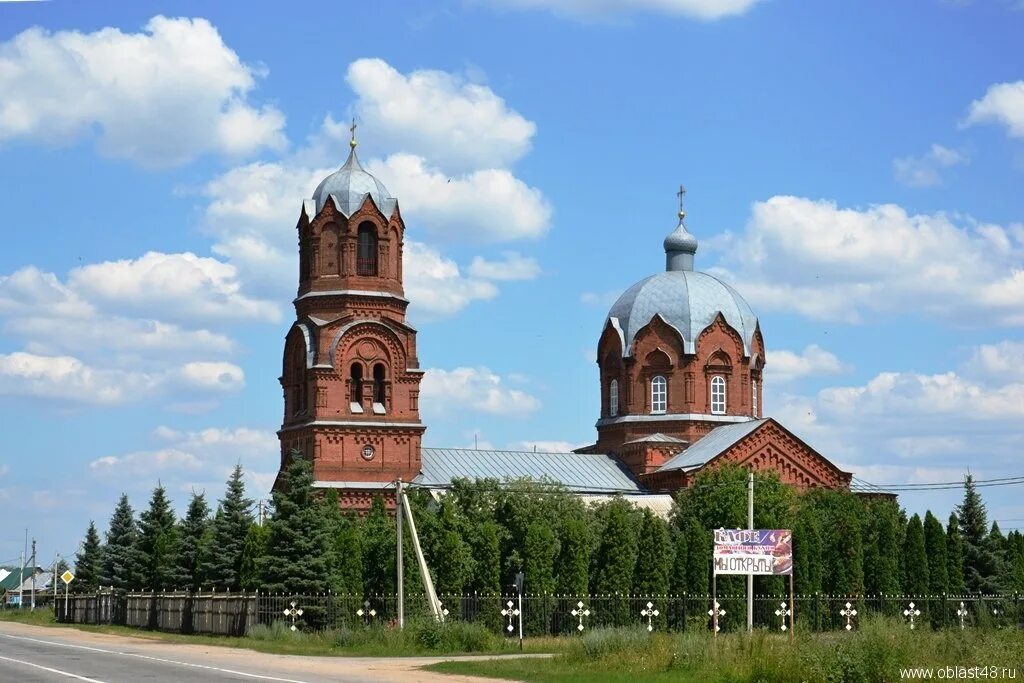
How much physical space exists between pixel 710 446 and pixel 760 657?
36.9 m

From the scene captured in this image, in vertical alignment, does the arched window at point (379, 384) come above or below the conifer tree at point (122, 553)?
above

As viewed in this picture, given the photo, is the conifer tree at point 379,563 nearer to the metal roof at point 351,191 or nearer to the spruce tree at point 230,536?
the spruce tree at point 230,536

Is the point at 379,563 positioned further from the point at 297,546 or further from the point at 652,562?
the point at 652,562

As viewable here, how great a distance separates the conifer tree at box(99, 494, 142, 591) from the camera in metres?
55.9

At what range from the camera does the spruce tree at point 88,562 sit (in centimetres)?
6706

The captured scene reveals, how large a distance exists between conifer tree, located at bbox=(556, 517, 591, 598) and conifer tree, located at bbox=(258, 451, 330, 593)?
25.1ft

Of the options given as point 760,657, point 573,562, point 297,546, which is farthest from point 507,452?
point 760,657

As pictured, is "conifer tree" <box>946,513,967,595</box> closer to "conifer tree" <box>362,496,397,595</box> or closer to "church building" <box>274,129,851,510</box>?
"church building" <box>274,129,851,510</box>

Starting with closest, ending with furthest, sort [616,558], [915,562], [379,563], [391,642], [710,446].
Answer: [391,642]
[379,563]
[616,558]
[915,562]
[710,446]

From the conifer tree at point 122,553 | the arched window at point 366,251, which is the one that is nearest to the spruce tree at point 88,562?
the conifer tree at point 122,553

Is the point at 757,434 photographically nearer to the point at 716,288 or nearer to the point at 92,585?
the point at 716,288

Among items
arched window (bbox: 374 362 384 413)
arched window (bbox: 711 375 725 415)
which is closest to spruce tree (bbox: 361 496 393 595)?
arched window (bbox: 374 362 384 413)

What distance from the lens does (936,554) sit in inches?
1962

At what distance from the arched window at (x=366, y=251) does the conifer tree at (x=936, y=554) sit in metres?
22.6
